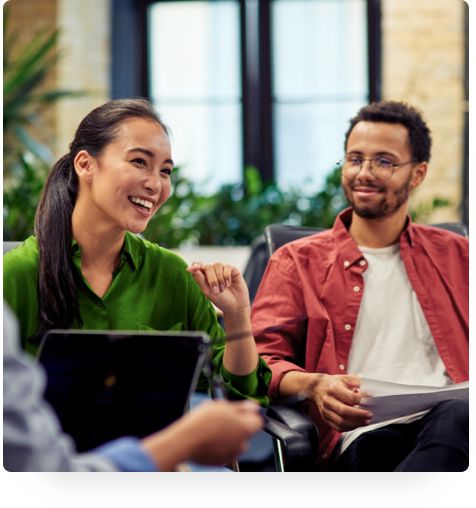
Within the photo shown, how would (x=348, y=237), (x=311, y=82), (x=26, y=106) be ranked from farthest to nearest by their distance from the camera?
(x=311, y=82) → (x=26, y=106) → (x=348, y=237)

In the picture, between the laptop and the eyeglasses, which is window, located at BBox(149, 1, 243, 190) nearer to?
the eyeglasses

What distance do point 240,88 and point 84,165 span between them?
103 inches

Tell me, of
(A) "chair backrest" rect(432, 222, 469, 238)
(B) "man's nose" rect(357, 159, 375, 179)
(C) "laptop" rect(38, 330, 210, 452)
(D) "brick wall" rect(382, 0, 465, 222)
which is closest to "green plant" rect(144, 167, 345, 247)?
(D) "brick wall" rect(382, 0, 465, 222)

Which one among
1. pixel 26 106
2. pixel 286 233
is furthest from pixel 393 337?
pixel 26 106

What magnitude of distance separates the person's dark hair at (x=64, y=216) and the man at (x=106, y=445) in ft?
0.67

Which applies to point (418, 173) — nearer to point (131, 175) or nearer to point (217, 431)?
point (131, 175)

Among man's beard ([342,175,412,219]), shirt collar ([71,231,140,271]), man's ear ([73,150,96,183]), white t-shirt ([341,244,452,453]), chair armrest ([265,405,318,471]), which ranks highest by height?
man's ear ([73,150,96,183])

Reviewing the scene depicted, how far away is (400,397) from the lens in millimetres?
1660

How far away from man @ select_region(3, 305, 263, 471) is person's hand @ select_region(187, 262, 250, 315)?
0.35 meters

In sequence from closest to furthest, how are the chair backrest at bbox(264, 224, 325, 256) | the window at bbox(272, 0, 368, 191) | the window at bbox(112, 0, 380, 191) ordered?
1. the chair backrest at bbox(264, 224, 325, 256)
2. the window at bbox(112, 0, 380, 191)
3. the window at bbox(272, 0, 368, 191)

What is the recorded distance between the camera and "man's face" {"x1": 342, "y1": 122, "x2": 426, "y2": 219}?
1.80m

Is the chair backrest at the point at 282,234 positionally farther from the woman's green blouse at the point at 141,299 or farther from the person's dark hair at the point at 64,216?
the person's dark hair at the point at 64,216

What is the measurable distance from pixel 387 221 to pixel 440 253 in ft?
0.49

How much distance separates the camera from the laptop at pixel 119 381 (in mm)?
1279
